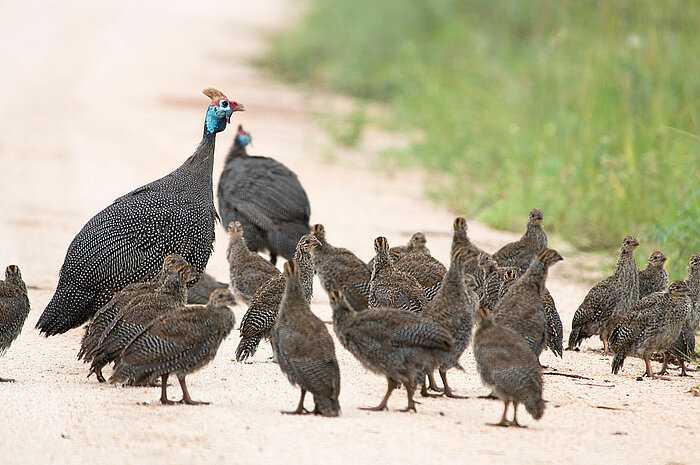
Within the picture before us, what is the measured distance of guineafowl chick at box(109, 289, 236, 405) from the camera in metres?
5.96

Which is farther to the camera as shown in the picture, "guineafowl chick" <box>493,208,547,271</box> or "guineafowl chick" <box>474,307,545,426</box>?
"guineafowl chick" <box>493,208,547,271</box>

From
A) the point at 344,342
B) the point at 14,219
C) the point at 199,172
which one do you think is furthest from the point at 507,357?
the point at 14,219

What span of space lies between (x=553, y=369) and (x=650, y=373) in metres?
0.64

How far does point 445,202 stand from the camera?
1334 centimetres

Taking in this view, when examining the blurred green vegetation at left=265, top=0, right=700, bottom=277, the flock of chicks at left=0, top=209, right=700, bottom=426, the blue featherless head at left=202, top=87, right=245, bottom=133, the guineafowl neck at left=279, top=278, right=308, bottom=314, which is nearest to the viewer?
the flock of chicks at left=0, top=209, right=700, bottom=426

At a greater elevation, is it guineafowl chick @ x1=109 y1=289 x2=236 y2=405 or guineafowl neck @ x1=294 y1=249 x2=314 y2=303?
guineafowl neck @ x1=294 y1=249 x2=314 y2=303

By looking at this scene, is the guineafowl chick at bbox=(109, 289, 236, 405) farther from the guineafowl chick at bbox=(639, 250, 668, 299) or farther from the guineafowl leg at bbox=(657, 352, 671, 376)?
the guineafowl chick at bbox=(639, 250, 668, 299)

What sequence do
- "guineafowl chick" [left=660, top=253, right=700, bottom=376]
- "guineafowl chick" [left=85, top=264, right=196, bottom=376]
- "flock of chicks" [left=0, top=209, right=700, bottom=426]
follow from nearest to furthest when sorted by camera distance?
"flock of chicks" [left=0, top=209, right=700, bottom=426]
"guineafowl chick" [left=85, top=264, right=196, bottom=376]
"guineafowl chick" [left=660, top=253, right=700, bottom=376]

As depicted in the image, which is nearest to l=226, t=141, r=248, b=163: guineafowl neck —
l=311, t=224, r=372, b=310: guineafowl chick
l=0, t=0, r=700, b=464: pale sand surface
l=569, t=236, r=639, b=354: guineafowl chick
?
l=0, t=0, r=700, b=464: pale sand surface

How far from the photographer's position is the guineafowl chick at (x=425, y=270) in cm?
772

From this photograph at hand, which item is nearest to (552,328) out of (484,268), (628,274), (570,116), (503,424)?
(484,268)

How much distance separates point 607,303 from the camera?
25.2 feet

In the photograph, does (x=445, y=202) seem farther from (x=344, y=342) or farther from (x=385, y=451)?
(x=385, y=451)

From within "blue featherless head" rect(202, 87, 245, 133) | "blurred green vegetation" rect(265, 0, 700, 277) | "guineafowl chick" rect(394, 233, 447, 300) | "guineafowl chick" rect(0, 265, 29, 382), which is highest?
"blurred green vegetation" rect(265, 0, 700, 277)
